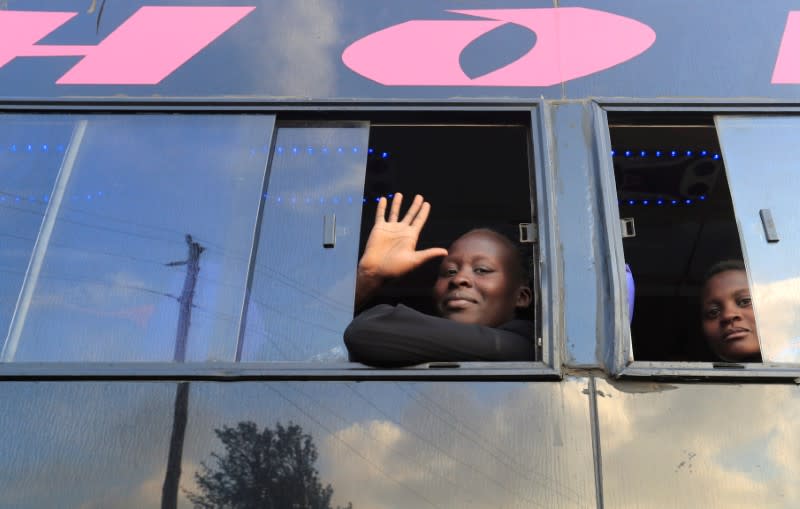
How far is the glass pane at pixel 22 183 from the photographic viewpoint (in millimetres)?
2300

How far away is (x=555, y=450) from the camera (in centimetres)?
194

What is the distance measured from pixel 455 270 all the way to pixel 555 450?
992 mm

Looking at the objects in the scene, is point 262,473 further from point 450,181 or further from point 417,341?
point 450,181

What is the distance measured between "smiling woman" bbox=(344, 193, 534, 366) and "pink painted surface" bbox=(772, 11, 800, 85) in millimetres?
1002

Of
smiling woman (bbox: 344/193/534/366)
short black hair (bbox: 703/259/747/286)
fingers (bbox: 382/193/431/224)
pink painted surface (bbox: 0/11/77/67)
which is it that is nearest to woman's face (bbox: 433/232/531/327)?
smiling woman (bbox: 344/193/534/366)

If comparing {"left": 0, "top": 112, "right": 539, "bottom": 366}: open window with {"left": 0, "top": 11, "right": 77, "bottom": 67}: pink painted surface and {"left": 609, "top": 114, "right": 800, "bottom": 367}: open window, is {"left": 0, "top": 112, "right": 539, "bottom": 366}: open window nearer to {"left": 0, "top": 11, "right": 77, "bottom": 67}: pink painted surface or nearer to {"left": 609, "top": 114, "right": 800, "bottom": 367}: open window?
{"left": 0, "top": 11, "right": 77, "bottom": 67}: pink painted surface

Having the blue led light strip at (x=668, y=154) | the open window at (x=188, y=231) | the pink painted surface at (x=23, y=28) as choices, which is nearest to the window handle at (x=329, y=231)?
the open window at (x=188, y=231)

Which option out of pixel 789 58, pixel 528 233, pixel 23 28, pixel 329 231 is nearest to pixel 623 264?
pixel 528 233

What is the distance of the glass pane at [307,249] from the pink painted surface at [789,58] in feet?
4.28

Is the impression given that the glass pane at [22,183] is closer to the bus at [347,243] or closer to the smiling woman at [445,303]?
the bus at [347,243]

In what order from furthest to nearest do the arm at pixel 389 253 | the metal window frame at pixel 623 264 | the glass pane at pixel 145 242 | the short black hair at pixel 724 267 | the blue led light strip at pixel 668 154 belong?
the short black hair at pixel 724 267
the blue led light strip at pixel 668 154
the arm at pixel 389 253
the glass pane at pixel 145 242
the metal window frame at pixel 623 264

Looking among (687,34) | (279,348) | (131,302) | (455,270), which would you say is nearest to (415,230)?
(455,270)

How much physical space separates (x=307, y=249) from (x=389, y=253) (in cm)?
30

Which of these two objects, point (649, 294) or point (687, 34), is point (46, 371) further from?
point (649, 294)
